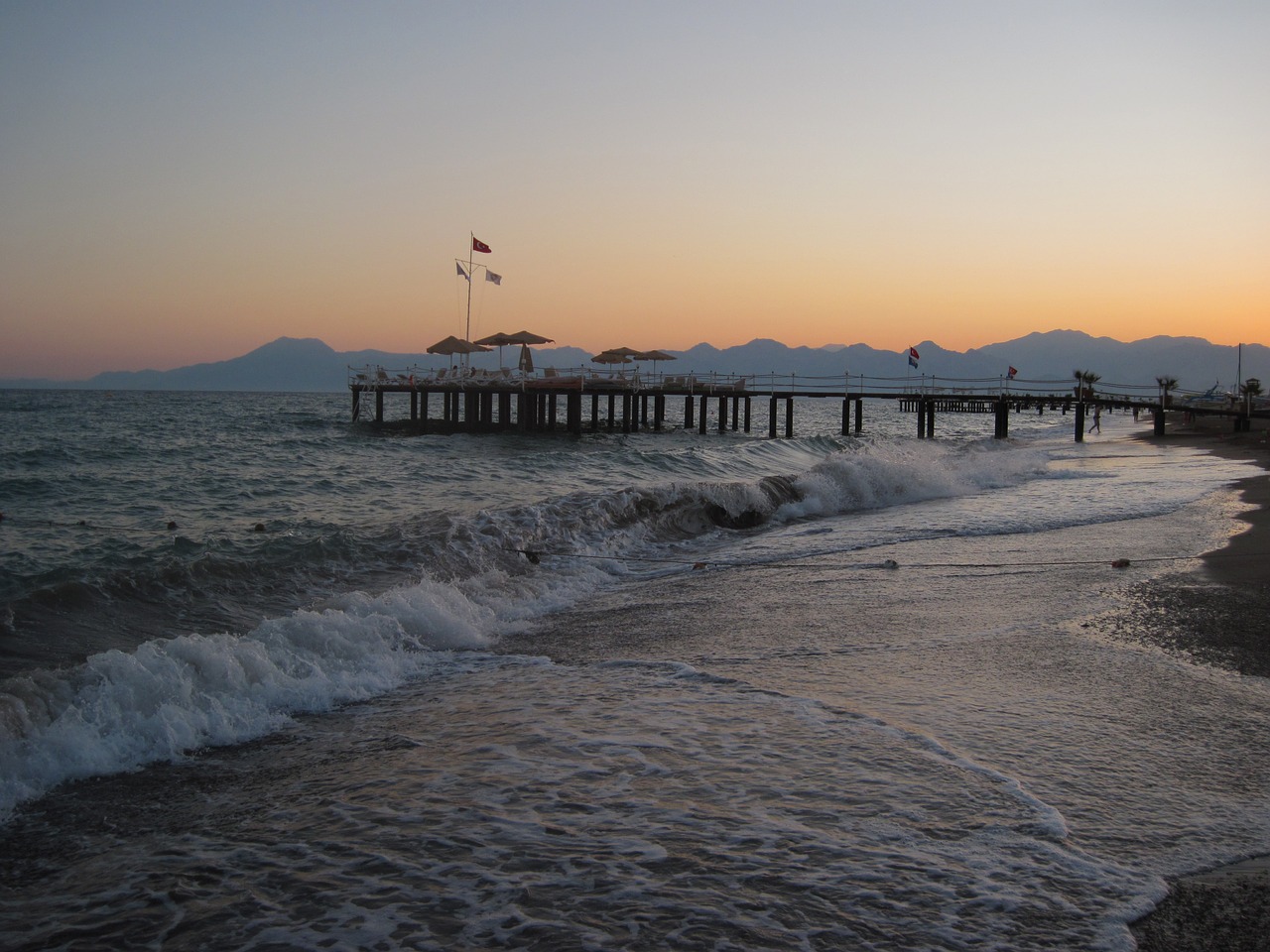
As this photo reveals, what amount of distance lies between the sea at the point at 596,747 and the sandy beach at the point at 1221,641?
0.13m

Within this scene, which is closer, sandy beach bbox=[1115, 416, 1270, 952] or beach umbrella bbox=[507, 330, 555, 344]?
sandy beach bbox=[1115, 416, 1270, 952]

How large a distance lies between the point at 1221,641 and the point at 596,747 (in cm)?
492

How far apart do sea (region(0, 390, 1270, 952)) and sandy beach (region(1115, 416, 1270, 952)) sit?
0.42 feet

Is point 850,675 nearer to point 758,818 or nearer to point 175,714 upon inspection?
point 758,818

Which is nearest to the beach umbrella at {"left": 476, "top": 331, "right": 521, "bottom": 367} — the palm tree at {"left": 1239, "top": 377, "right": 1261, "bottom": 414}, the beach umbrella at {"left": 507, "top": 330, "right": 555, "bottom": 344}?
the beach umbrella at {"left": 507, "top": 330, "right": 555, "bottom": 344}

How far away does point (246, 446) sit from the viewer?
29.3 m

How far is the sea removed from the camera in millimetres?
3279

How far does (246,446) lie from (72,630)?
23.6 meters

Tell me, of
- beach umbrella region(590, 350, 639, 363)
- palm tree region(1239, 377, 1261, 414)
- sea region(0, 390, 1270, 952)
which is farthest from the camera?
beach umbrella region(590, 350, 639, 363)

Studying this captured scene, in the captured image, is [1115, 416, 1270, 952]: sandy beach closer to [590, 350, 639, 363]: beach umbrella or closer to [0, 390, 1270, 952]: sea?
[0, 390, 1270, 952]: sea

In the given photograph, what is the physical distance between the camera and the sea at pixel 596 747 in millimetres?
3279

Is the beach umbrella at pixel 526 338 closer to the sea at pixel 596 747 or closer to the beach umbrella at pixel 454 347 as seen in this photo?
the beach umbrella at pixel 454 347

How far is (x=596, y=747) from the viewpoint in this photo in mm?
4832

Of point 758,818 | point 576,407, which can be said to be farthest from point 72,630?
point 576,407
